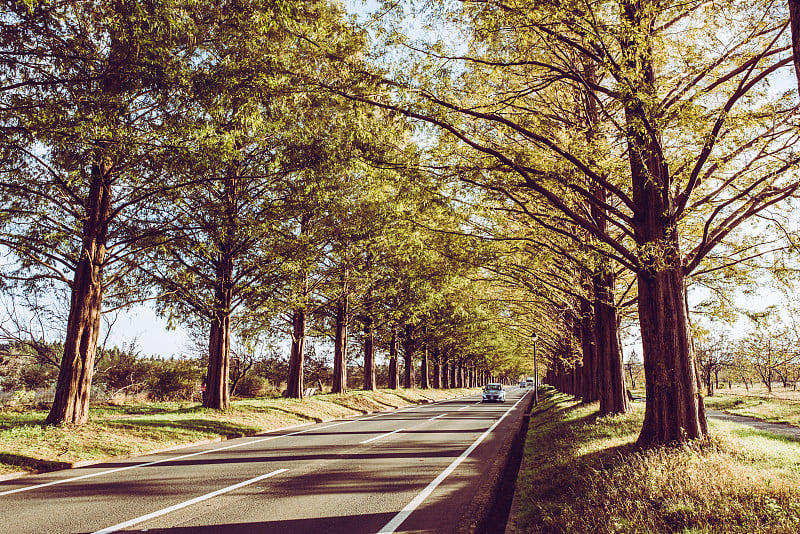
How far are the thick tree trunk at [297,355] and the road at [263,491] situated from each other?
34.3 feet

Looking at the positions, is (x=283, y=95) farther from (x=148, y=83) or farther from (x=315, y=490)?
(x=315, y=490)

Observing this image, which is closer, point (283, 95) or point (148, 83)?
point (283, 95)

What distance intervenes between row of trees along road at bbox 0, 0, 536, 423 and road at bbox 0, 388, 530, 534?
4.78 metres

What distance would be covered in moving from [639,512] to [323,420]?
17444 mm

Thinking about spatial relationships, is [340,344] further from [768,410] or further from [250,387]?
[768,410]

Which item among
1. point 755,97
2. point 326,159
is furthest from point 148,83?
point 755,97

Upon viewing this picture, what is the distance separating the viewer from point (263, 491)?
742 centimetres

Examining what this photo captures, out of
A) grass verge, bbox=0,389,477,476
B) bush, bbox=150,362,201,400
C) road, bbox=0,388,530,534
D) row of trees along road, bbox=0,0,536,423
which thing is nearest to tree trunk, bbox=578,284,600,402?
row of trees along road, bbox=0,0,536,423

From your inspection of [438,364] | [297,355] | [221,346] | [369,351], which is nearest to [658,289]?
[221,346]

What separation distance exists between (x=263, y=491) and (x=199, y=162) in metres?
7.18

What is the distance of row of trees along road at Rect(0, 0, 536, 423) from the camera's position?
842 centimetres

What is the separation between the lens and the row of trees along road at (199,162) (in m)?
8.42

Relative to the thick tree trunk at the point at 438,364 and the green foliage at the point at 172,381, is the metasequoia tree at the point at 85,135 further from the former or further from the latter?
the thick tree trunk at the point at 438,364

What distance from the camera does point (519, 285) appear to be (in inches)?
687
